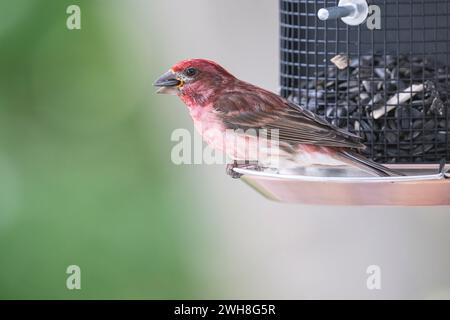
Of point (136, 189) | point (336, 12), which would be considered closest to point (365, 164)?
point (336, 12)

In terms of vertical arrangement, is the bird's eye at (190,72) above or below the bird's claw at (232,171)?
above

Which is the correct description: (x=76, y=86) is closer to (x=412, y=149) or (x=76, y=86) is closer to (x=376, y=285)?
(x=376, y=285)

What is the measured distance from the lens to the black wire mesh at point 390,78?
5520 mm

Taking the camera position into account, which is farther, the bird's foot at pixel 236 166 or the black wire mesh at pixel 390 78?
the black wire mesh at pixel 390 78

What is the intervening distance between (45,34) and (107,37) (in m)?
0.44

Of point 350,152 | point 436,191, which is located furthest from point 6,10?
point 436,191

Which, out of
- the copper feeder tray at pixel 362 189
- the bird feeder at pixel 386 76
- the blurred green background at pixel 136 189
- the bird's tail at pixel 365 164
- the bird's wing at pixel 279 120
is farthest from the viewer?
the blurred green background at pixel 136 189

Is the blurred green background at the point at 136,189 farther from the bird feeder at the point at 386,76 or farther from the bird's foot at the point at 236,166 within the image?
the bird's foot at the point at 236,166

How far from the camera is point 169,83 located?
17.0 feet

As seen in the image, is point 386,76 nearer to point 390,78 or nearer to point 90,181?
point 390,78

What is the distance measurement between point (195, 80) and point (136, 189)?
9.71 feet

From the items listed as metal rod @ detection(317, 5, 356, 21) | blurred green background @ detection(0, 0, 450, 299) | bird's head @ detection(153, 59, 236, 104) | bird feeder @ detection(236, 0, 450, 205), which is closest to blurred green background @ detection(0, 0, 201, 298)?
blurred green background @ detection(0, 0, 450, 299)

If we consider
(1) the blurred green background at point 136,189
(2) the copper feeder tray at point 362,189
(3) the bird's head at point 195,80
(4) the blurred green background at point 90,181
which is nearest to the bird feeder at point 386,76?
(2) the copper feeder tray at point 362,189

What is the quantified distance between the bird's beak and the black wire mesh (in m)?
0.81
